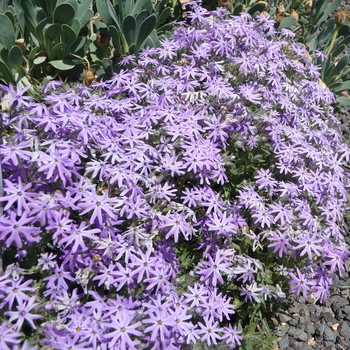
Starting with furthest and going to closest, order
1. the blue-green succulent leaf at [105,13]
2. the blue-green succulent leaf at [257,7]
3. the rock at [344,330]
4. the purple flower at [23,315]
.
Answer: the blue-green succulent leaf at [257,7]
the blue-green succulent leaf at [105,13]
the rock at [344,330]
the purple flower at [23,315]

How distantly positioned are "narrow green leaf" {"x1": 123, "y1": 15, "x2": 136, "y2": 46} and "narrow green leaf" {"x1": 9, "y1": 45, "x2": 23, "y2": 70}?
0.79 metres

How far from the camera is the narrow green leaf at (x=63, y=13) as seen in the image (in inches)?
125

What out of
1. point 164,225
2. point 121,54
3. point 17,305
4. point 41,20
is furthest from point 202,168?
point 41,20

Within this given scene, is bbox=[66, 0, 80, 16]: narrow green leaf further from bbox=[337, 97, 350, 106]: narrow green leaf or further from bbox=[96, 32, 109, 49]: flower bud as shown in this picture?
bbox=[337, 97, 350, 106]: narrow green leaf

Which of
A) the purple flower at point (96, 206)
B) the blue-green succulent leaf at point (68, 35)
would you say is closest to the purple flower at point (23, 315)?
the purple flower at point (96, 206)

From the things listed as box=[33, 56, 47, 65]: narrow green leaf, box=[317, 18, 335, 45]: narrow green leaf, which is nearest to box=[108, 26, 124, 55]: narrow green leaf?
box=[33, 56, 47, 65]: narrow green leaf

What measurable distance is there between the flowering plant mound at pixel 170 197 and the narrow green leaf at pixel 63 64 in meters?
0.38

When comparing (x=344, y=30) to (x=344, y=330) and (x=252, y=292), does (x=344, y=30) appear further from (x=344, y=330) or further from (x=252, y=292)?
(x=252, y=292)

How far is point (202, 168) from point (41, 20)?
1.72 m

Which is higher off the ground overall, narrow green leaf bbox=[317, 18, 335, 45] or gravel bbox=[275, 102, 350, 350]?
narrow green leaf bbox=[317, 18, 335, 45]

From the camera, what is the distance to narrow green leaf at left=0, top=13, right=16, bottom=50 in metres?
3.09

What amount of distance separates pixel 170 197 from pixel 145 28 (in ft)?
4.78

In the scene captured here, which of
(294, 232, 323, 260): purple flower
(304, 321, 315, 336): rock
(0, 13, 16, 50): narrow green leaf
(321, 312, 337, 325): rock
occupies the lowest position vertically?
(304, 321, 315, 336): rock

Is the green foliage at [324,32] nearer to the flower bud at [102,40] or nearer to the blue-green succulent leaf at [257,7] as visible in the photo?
the blue-green succulent leaf at [257,7]
